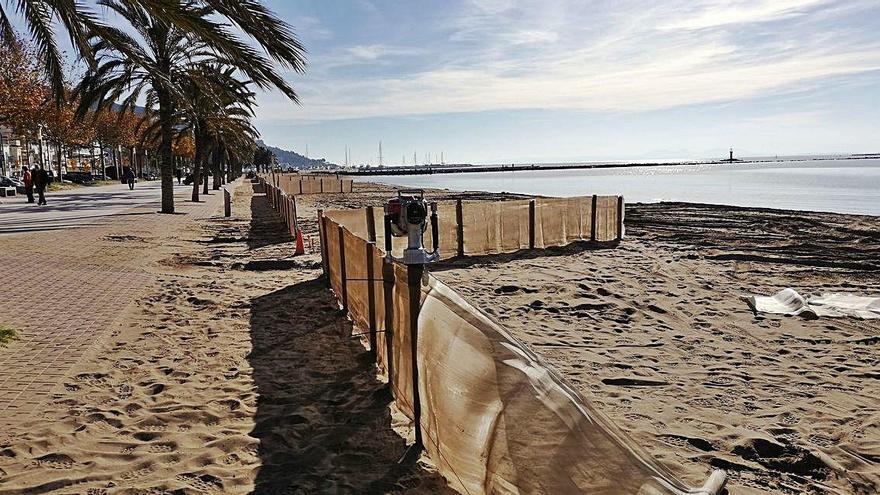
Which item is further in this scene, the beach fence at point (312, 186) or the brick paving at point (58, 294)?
the beach fence at point (312, 186)

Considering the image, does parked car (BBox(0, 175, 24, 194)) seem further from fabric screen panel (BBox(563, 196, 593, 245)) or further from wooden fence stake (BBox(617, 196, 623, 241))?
wooden fence stake (BBox(617, 196, 623, 241))

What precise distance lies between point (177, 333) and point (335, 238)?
2573 millimetres

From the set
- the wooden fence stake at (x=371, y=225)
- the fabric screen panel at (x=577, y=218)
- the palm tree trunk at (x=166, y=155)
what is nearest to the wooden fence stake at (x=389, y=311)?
the wooden fence stake at (x=371, y=225)

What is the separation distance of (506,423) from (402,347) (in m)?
2.11

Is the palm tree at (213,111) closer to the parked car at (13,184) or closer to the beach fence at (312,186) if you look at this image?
the beach fence at (312,186)

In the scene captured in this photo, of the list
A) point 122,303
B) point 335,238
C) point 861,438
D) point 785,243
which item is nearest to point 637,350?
point 861,438

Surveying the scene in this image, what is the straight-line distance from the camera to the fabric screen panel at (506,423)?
8.49ft

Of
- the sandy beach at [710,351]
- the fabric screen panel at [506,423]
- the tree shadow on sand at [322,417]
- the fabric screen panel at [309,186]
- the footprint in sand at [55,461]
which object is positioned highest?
the fabric screen panel at [309,186]

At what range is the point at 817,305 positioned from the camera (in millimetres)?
9906

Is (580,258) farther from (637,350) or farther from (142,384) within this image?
(142,384)

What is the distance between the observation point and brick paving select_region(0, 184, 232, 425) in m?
6.02

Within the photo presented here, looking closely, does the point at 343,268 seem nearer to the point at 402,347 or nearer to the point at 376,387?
the point at 376,387

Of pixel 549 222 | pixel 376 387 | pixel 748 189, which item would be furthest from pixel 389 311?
pixel 748 189

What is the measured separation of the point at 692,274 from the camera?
1312cm
